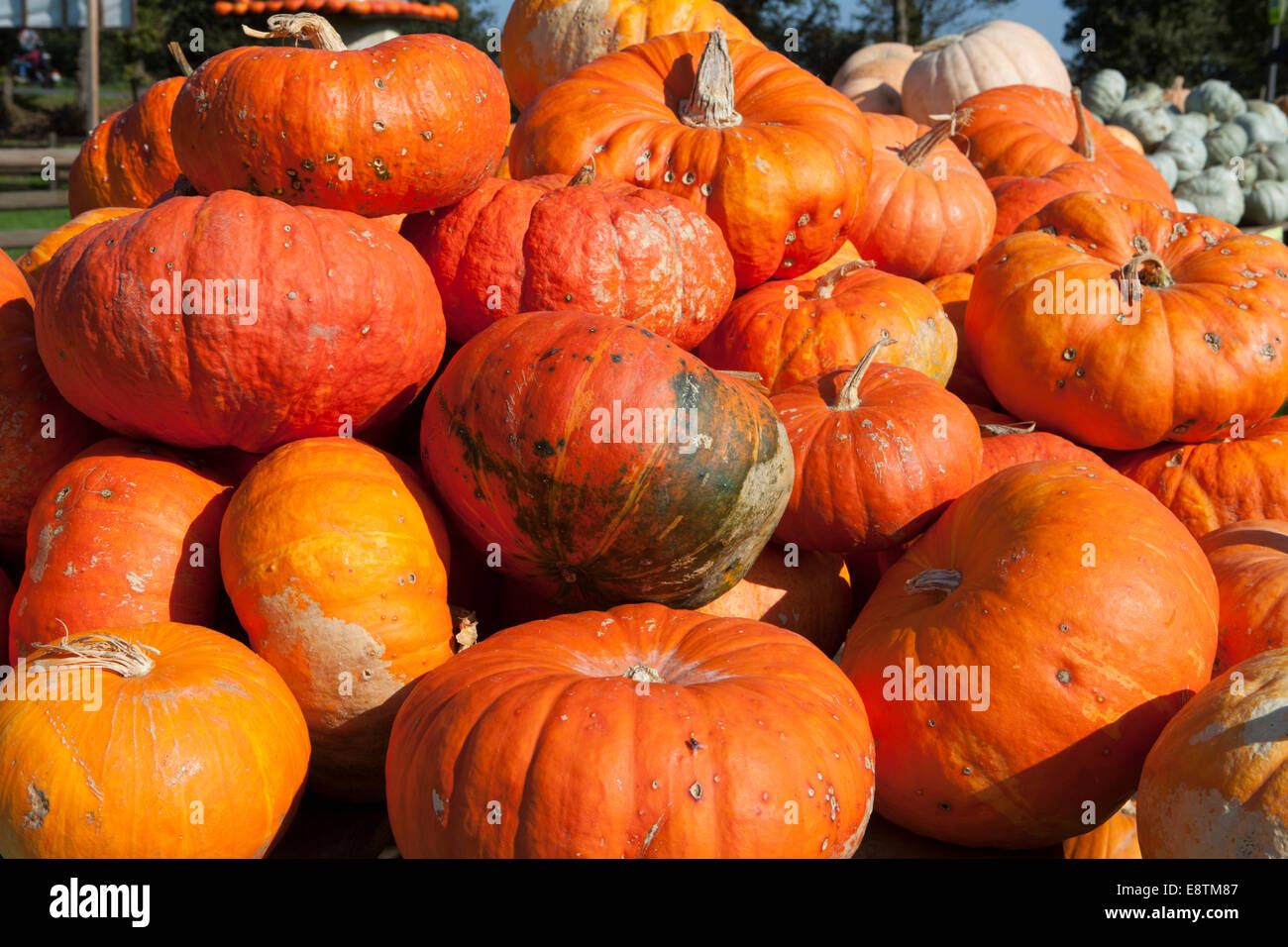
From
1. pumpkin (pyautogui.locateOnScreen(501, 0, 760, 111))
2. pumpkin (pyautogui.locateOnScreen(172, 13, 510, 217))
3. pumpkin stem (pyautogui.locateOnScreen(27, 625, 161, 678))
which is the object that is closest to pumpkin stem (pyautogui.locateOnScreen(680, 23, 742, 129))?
pumpkin (pyautogui.locateOnScreen(172, 13, 510, 217))

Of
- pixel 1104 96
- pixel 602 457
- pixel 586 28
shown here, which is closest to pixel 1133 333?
pixel 602 457

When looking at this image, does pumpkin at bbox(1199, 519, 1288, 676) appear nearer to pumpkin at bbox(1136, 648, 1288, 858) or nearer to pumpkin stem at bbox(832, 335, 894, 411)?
pumpkin at bbox(1136, 648, 1288, 858)

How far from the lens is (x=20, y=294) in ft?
9.12

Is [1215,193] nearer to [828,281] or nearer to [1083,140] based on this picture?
[1083,140]

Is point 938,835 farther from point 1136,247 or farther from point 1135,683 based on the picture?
point 1136,247

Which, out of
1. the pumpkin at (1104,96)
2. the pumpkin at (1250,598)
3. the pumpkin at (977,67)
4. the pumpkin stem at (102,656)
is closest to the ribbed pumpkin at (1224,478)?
the pumpkin at (1250,598)

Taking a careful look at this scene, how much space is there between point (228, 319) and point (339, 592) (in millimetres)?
621

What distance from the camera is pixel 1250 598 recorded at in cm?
239

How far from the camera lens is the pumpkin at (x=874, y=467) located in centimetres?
254

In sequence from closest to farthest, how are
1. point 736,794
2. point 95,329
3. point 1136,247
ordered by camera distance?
point 736,794 → point 95,329 → point 1136,247

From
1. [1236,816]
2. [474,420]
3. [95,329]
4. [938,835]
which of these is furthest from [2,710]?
[1236,816]

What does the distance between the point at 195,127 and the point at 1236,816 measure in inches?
105

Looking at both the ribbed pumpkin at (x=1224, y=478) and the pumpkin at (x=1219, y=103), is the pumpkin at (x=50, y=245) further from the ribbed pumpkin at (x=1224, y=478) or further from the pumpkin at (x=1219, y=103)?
the pumpkin at (x=1219, y=103)
